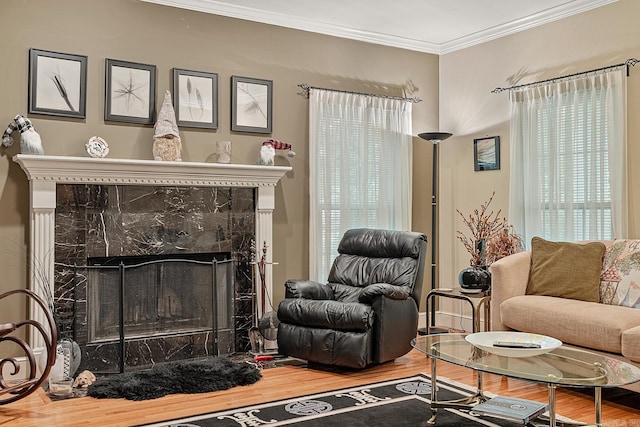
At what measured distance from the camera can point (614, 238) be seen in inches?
183

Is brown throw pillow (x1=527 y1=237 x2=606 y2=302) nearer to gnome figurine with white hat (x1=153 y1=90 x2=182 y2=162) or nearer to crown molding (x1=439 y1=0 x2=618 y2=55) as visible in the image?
crown molding (x1=439 y1=0 x2=618 y2=55)

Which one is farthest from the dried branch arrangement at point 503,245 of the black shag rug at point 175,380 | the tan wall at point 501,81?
the black shag rug at point 175,380

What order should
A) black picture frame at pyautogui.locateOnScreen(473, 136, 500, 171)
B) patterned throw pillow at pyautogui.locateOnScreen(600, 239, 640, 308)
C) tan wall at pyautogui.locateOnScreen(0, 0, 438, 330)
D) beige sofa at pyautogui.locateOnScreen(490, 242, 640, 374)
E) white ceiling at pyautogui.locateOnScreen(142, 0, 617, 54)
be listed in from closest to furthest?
beige sofa at pyautogui.locateOnScreen(490, 242, 640, 374), patterned throw pillow at pyautogui.locateOnScreen(600, 239, 640, 308), tan wall at pyautogui.locateOnScreen(0, 0, 438, 330), white ceiling at pyautogui.locateOnScreen(142, 0, 617, 54), black picture frame at pyautogui.locateOnScreen(473, 136, 500, 171)

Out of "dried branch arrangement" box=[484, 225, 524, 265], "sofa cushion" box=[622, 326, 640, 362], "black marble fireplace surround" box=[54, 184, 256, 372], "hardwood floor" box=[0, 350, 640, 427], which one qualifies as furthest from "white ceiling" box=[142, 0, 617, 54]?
"hardwood floor" box=[0, 350, 640, 427]

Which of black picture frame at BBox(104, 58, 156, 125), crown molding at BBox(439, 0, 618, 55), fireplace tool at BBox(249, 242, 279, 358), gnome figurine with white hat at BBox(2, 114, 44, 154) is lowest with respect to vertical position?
fireplace tool at BBox(249, 242, 279, 358)

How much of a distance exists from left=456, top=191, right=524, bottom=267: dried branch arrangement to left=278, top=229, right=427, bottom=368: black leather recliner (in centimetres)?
69

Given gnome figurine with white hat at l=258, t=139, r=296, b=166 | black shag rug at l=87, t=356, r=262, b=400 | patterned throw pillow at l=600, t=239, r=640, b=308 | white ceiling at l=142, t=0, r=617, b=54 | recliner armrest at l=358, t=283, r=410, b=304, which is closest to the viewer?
black shag rug at l=87, t=356, r=262, b=400

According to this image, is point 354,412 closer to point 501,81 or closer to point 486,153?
point 486,153

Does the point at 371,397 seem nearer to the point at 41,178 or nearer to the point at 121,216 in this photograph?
the point at 121,216

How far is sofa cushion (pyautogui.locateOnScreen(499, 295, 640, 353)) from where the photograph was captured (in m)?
3.67

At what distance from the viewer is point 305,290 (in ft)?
15.7

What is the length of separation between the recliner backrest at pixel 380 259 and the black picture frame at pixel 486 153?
4.25 feet

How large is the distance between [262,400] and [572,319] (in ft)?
6.45

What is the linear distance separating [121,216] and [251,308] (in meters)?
1.26
